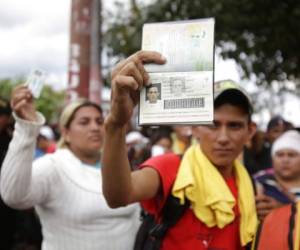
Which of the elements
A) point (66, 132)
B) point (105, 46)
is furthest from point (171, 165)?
point (105, 46)

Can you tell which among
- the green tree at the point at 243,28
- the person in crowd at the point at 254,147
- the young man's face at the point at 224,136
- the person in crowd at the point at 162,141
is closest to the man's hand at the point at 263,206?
the young man's face at the point at 224,136

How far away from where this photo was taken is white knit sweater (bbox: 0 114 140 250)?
2625mm

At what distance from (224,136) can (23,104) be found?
1.07 m

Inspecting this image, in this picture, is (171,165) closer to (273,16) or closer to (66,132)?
(66,132)

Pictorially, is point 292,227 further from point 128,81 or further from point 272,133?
point 272,133

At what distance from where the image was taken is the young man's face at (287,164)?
3592mm

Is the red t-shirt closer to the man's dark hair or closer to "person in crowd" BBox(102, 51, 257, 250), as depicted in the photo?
"person in crowd" BBox(102, 51, 257, 250)

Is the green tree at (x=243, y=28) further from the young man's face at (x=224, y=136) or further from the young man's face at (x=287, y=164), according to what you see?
the young man's face at (x=224, y=136)

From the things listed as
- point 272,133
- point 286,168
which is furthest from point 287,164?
point 272,133

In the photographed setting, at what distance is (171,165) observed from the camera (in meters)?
2.25

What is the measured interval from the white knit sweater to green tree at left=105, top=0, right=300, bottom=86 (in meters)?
5.36

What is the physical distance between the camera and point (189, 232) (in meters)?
2.13

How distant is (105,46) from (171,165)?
720 cm

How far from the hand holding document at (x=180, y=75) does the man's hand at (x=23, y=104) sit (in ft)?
3.78
